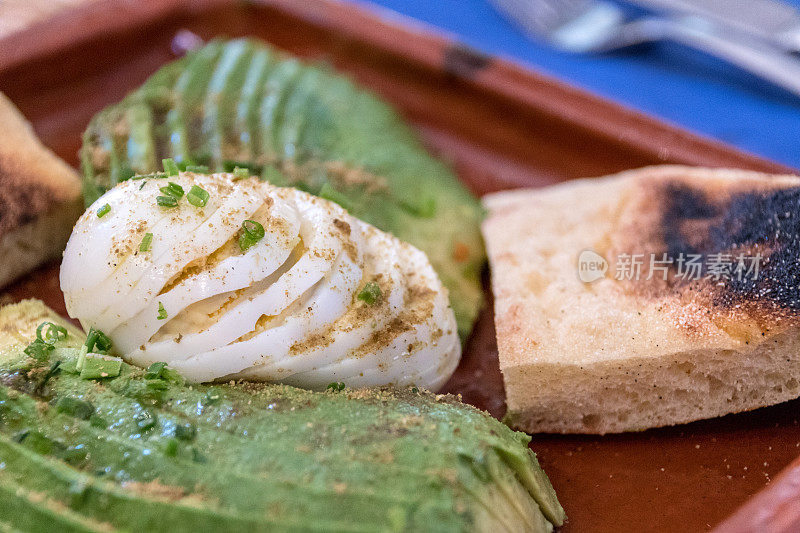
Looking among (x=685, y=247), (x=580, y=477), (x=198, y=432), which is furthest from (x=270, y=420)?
(x=685, y=247)

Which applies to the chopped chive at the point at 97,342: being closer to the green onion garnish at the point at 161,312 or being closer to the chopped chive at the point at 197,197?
the green onion garnish at the point at 161,312

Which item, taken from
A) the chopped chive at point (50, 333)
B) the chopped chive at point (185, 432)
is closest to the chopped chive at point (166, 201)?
the chopped chive at point (50, 333)

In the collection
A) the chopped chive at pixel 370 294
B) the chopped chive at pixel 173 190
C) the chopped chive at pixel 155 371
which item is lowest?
the chopped chive at pixel 155 371

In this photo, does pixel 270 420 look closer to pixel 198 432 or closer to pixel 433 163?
pixel 198 432

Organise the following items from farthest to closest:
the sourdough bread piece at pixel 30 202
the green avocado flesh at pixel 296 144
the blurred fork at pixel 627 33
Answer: the blurred fork at pixel 627 33
the green avocado flesh at pixel 296 144
the sourdough bread piece at pixel 30 202

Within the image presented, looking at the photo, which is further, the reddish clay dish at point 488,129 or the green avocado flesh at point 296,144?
the green avocado flesh at point 296,144
